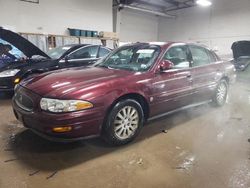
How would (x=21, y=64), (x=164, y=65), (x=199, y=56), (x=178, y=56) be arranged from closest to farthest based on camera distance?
(x=164, y=65), (x=178, y=56), (x=199, y=56), (x=21, y=64)

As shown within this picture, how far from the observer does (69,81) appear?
2764mm

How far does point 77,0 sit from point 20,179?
10023mm

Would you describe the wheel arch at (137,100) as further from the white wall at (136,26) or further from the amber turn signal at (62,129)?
the white wall at (136,26)

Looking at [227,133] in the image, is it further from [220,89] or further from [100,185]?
[100,185]

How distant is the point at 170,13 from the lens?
15797mm

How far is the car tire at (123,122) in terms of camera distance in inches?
108

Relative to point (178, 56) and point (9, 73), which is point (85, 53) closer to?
point (9, 73)

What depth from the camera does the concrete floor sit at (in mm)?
2248

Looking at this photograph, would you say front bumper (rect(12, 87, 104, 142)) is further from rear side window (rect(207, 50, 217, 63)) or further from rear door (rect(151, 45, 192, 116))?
rear side window (rect(207, 50, 217, 63))

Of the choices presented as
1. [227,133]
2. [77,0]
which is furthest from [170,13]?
[227,133]

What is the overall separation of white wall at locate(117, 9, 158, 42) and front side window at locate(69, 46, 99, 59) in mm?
7602

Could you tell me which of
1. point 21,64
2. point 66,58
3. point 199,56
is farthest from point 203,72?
point 21,64

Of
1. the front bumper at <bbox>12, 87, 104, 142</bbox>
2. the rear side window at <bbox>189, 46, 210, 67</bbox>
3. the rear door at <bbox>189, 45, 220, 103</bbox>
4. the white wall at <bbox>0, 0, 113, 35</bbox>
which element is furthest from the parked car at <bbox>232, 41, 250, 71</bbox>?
the front bumper at <bbox>12, 87, 104, 142</bbox>

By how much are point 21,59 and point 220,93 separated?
4.29 m
